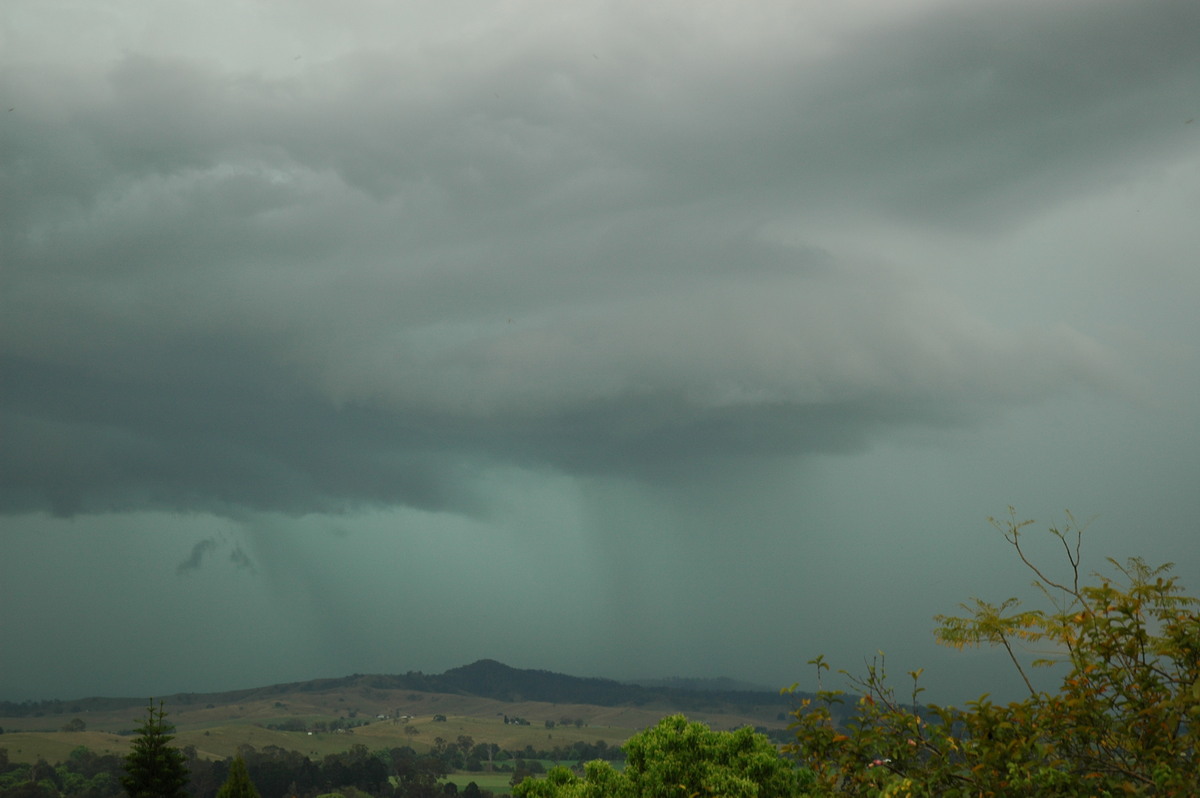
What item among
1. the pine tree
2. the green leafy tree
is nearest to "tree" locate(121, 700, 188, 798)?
the pine tree

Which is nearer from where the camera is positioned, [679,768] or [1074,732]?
[1074,732]

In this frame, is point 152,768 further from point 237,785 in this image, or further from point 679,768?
point 679,768

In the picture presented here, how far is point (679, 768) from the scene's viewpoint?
29.1 metres

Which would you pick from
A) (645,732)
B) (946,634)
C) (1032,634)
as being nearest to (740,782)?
(645,732)

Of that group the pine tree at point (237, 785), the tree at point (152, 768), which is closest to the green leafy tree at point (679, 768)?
the pine tree at point (237, 785)

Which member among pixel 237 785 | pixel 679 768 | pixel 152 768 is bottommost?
pixel 237 785

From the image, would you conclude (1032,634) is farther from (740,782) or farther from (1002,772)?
(740,782)

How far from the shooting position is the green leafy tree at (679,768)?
28938mm

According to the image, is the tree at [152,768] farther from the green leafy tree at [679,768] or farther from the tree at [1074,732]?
the tree at [1074,732]

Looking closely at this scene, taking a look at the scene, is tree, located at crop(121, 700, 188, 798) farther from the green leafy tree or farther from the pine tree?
the green leafy tree

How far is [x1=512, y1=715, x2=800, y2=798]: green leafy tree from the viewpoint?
28938mm

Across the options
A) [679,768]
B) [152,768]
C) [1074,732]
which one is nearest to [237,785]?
[152,768]

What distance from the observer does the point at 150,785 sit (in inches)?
3489

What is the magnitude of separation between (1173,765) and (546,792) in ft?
68.8
